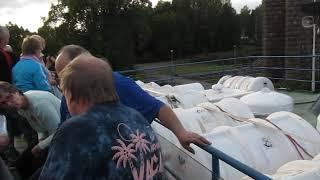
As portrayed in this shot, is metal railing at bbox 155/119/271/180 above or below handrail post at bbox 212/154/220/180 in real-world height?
above

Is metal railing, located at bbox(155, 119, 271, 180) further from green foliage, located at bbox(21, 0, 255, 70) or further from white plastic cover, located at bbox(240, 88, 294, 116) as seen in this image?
green foliage, located at bbox(21, 0, 255, 70)

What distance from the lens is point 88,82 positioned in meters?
2.29

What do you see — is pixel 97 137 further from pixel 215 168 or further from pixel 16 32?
pixel 16 32

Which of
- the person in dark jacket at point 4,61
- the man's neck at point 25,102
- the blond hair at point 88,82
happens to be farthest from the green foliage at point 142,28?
the blond hair at point 88,82

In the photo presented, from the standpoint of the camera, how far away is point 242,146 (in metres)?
4.25

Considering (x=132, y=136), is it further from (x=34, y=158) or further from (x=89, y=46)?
(x=89, y=46)

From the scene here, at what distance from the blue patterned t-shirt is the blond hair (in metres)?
0.05

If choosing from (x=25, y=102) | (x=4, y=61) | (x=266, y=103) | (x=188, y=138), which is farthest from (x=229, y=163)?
(x=266, y=103)

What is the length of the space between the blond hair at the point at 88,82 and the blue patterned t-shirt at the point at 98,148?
50 millimetres

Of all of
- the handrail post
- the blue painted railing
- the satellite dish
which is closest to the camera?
the blue painted railing

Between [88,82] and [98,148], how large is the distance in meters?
0.31

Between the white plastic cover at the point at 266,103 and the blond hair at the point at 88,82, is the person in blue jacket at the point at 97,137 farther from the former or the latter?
the white plastic cover at the point at 266,103

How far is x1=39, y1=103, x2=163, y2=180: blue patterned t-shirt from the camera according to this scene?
2.16 meters

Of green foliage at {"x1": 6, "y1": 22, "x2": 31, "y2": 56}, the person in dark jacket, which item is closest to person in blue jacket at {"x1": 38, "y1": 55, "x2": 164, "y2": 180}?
the person in dark jacket
